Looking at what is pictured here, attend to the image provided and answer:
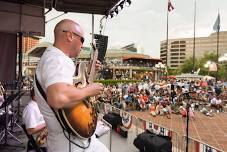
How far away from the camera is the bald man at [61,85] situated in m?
2.00

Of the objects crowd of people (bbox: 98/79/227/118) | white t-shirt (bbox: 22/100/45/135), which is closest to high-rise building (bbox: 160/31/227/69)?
crowd of people (bbox: 98/79/227/118)

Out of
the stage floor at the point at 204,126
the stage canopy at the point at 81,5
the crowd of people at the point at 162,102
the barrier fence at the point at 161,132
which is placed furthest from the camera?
the crowd of people at the point at 162,102

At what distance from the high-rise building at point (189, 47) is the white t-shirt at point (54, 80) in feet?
526

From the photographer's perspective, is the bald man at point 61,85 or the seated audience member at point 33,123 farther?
the seated audience member at point 33,123

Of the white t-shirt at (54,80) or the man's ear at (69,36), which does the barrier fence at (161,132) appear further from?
the man's ear at (69,36)

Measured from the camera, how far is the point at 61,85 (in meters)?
1.98

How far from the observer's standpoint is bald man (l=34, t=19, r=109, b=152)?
2.00 metres

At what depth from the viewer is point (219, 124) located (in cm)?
1684

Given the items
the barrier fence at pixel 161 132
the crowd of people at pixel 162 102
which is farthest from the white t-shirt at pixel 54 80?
the crowd of people at pixel 162 102

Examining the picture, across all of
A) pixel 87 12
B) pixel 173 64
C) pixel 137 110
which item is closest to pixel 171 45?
pixel 173 64

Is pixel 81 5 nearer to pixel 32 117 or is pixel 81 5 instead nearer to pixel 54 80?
pixel 32 117

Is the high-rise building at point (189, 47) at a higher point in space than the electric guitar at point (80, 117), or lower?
higher

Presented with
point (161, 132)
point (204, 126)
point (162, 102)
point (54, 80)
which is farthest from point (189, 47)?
point (54, 80)

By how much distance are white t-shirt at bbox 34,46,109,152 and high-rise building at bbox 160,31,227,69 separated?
160355 millimetres
